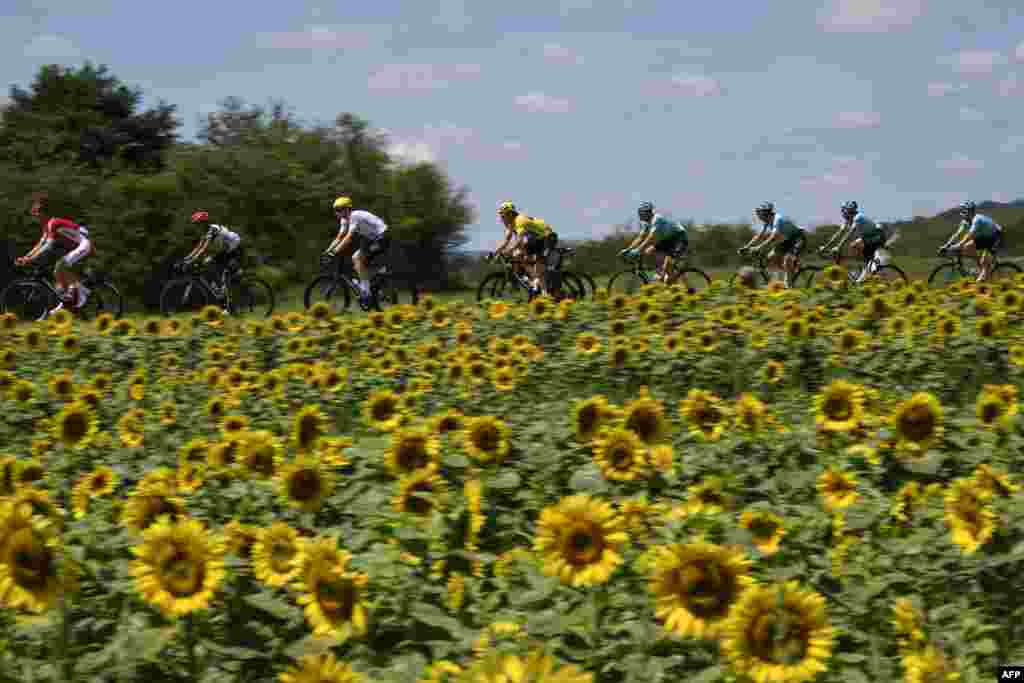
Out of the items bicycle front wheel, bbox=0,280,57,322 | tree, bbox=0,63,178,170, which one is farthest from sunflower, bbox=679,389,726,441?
tree, bbox=0,63,178,170

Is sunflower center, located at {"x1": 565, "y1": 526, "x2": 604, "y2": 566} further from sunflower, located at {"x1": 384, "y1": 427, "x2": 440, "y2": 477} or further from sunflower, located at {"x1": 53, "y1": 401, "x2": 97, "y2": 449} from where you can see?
sunflower, located at {"x1": 53, "y1": 401, "x2": 97, "y2": 449}

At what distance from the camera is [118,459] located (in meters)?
5.55

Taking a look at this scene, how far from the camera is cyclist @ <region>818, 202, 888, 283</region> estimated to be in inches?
742

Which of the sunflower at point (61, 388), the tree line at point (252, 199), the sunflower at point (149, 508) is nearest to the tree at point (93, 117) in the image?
the tree line at point (252, 199)

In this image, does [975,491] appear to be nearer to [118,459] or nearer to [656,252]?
[118,459]

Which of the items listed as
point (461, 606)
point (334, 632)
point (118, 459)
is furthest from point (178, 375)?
point (334, 632)

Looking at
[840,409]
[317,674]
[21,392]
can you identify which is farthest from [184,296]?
[317,674]

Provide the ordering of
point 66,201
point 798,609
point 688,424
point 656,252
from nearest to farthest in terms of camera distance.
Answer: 1. point 798,609
2. point 688,424
3. point 656,252
4. point 66,201

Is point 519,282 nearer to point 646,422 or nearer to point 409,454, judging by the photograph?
point 646,422

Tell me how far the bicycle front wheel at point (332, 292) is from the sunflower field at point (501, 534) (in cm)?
935

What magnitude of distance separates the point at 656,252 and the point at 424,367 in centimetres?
1130

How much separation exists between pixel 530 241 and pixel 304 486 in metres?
13.2

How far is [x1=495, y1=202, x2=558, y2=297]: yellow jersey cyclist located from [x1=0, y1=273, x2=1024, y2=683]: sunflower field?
9552 millimetres

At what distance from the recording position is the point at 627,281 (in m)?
18.9
